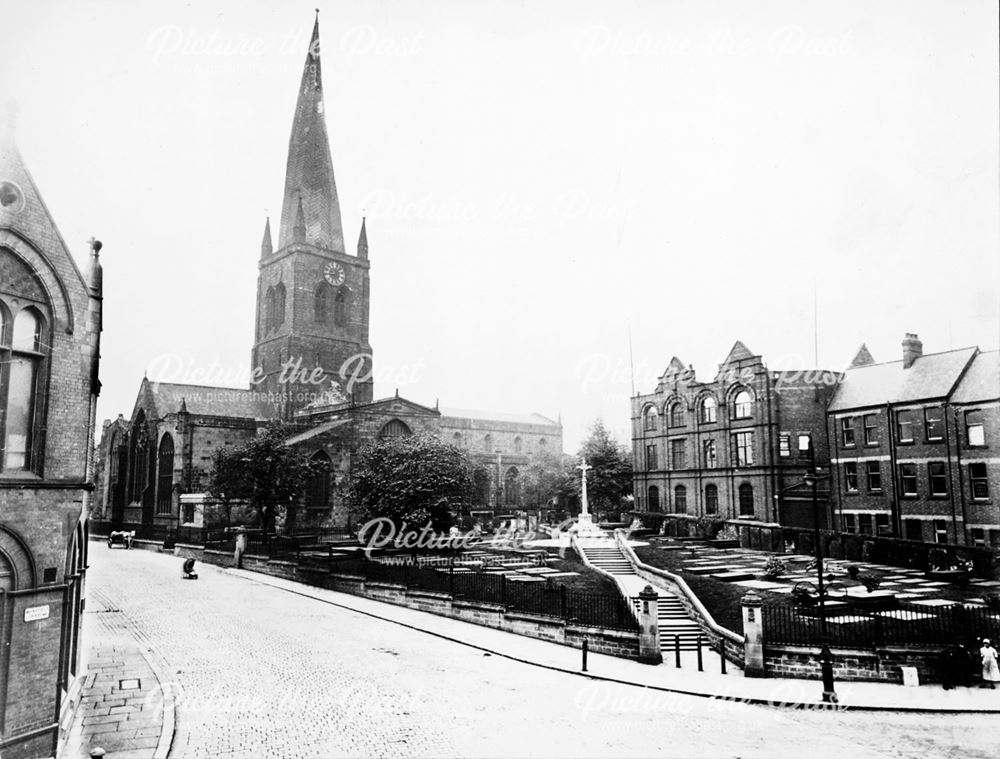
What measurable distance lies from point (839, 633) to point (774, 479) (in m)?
27.9

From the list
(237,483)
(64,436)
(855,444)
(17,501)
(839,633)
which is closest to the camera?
(17,501)

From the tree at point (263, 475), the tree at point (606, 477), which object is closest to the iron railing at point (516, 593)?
the tree at point (263, 475)

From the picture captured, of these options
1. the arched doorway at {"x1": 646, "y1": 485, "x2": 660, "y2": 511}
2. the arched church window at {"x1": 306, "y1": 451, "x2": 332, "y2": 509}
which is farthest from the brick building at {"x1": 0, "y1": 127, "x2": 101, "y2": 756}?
the arched doorway at {"x1": 646, "y1": 485, "x2": 660, "y2": 511}

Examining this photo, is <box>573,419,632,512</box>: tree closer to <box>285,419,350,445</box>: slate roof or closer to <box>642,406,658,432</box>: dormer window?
<box>642,406,658,432</box>: dormer window

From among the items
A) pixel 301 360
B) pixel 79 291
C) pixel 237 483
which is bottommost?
pixel 237 483

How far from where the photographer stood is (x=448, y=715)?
39.7ft

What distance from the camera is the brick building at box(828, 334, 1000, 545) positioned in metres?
30.0

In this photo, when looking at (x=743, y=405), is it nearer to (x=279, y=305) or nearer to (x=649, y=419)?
(x=649, y=419)

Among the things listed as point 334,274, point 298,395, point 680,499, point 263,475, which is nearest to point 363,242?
point 334,274

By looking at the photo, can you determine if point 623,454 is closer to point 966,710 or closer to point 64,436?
point 966,710

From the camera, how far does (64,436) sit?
10.4 m

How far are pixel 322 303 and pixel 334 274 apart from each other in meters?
2.68

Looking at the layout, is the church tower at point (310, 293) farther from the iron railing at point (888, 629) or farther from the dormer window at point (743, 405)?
the iron railing at point (888, 629)

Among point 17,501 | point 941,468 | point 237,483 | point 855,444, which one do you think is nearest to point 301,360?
point 237,483
